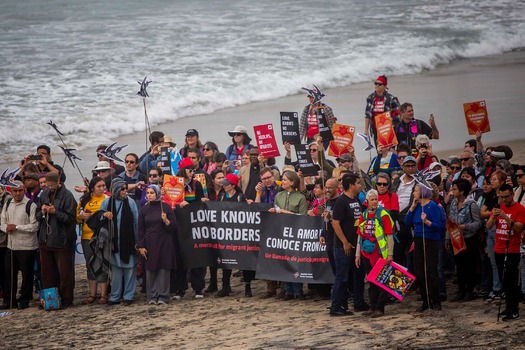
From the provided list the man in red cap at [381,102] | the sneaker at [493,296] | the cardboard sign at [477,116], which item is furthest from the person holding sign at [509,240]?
the man in red cap at [381,102]

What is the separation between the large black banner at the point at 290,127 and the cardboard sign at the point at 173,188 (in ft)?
7.47

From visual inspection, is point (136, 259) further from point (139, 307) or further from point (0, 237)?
point (0, 237)

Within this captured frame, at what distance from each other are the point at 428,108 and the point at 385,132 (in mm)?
10383

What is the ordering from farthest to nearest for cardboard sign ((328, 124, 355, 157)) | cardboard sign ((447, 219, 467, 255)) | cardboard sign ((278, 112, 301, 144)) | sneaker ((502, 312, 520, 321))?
cardboard sign ((278, 112, 301, 144)) → cardboard sign ((328, 124, 355, 157)) → cardboard sign ((447, 219, 467, 255)) → sneaker ((502, 312, 520, 321))

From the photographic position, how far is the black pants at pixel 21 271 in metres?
15.5

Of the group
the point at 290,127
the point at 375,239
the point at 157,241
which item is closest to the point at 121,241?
the point at 157,241

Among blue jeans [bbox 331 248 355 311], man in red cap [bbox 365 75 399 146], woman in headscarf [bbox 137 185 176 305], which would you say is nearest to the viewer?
blue jeans [bbox 331 248 355 311]

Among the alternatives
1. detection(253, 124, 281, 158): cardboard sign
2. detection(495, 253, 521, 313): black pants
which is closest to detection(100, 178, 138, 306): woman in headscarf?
detection(253, 124, 281, 158): cardboard sign

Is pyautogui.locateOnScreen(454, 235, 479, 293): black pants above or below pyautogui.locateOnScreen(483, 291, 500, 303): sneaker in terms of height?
above

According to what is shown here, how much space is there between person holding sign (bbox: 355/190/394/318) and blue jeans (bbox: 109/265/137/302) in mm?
3346

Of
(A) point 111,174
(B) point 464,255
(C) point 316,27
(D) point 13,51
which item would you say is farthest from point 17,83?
(B) point 464,255

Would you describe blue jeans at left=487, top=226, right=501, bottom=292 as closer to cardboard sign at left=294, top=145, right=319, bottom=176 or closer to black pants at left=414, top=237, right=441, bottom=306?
black pants at left=414, top=237, right=441, bottom=306

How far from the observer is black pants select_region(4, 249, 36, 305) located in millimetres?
15477

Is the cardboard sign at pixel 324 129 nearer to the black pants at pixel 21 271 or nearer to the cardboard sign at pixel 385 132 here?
the cardboard sign at pixel 385 132
